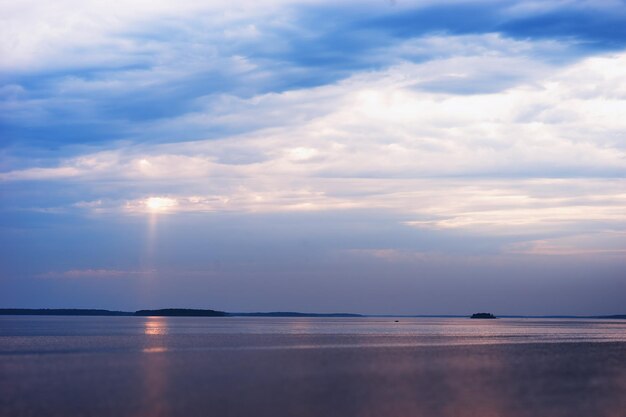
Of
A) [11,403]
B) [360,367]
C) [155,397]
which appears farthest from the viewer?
[360,367]

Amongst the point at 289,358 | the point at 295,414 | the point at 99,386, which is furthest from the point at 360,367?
the point at 295,414

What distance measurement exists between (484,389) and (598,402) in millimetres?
6285

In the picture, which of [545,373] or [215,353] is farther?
[215,353]

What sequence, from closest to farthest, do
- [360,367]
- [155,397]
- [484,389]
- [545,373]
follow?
1. [155,397]
2. [484,389]
3. [545,373]
4. [360,367]

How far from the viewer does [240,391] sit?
3656 centimetres

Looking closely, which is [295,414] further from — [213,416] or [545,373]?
[545,373]

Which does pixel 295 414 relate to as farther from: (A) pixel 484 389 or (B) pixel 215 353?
(B) pixel 215 353

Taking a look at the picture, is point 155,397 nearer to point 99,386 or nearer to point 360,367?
point 99,386

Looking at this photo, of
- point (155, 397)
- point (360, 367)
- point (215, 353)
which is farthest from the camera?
point (215, 353)

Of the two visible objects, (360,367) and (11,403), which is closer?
(11,403)

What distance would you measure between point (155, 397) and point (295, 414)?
8120 millimetres

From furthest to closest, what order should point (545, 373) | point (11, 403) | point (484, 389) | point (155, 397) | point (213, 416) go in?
point (545, 373), point (484, 389), point (155, 397), point (11, 403), point (213, 416)

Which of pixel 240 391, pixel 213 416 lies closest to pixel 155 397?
pixel 240 391

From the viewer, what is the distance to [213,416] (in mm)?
28953
